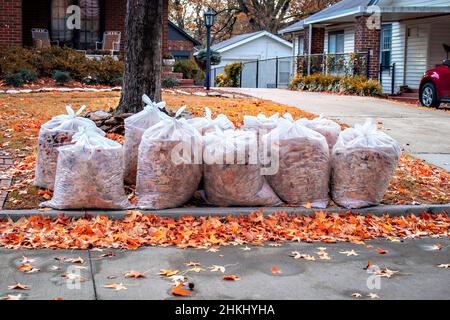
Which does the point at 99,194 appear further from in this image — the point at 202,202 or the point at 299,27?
the point at 299,27

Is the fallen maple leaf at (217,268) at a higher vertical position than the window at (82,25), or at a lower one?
lower

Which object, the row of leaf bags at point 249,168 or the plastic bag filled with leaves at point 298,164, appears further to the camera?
the plastic bag filled with leaves at point 298,164

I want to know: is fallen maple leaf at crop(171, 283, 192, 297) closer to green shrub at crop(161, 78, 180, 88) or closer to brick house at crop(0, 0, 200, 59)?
green shrub at crop(161, 78, 180, 88)

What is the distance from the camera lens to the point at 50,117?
1078 cm

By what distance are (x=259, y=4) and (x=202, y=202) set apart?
4015 cm

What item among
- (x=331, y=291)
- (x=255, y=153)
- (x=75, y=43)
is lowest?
(x=331, y=291)

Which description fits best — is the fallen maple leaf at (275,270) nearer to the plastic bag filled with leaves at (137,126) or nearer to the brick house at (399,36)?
the plastic bag filled with leaves at (137,126)

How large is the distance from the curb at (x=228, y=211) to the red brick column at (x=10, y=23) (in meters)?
13.3

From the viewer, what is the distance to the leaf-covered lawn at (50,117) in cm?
715

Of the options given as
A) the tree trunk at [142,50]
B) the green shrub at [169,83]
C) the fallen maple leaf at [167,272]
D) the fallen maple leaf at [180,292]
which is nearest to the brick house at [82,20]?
the green shrub at [169,83]

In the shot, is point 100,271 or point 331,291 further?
point 100,271

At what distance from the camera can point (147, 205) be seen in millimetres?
6383

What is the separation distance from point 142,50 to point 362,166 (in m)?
3.47

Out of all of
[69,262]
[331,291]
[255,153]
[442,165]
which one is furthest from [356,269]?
[442,165]
